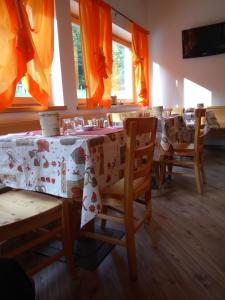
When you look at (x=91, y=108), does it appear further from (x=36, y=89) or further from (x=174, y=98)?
(x=174, y=98)

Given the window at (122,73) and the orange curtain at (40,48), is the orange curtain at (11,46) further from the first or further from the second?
the window at (122,73)

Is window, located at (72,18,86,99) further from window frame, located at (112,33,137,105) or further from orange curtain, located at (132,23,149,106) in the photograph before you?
orange curtain, located at (132,23,149,106)

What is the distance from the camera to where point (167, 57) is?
472 cm

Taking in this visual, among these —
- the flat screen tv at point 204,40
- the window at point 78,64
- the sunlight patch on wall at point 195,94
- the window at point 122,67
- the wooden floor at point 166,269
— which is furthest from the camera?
the sunlight patch on wall at point 195,94

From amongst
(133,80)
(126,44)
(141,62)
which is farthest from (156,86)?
(126,44)

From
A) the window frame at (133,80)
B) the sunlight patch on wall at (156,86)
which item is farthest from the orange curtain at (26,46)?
the sunlight patch on wall at (156,86)

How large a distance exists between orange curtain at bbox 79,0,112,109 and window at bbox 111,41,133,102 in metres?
0.97

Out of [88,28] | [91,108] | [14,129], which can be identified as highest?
[88,28]

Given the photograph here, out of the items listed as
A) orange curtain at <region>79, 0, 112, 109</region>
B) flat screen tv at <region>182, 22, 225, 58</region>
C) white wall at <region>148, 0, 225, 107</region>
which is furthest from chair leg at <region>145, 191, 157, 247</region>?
flat screen tv at <region>182, 22, 225, 58</region>

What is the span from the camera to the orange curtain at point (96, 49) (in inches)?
115

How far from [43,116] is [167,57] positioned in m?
4.15

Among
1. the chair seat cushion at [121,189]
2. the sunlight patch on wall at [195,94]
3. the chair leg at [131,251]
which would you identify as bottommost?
the chair leg at [131,251]

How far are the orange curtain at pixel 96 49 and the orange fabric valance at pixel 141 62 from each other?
3.35 ft

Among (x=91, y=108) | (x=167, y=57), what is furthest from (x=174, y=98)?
(x=91, y=108)
